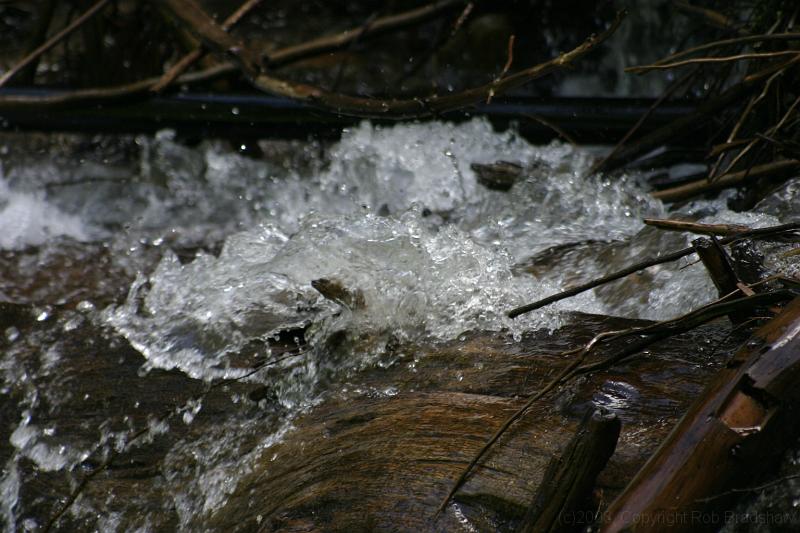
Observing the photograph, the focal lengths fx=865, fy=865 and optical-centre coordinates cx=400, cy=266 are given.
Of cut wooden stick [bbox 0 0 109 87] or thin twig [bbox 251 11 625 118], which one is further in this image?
cut wooden stick [bbox 0 0 109 87]

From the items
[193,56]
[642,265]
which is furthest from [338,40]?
[642,265]

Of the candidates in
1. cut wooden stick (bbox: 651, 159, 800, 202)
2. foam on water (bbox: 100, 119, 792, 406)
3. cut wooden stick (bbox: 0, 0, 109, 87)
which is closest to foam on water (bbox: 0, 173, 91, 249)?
cut wooden stick (bbox: 0, 0, 109, 87)

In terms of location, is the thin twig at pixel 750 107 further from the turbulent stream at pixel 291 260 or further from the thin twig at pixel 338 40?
the thin twig at pixel 338 40

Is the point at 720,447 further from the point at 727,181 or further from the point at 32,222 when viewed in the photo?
the point at 32,222

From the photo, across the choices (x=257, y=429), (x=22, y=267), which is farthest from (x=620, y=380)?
(x=22, y=267)

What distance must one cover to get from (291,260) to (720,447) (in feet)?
4.11

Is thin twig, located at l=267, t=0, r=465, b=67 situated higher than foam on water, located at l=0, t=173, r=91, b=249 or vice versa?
thin twig, located at l=267, t=0, r=465, b=67

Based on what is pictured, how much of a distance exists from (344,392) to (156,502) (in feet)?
1.45

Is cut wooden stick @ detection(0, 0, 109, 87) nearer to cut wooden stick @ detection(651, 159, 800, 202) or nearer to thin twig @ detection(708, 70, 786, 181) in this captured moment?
cut wooden stick @ detection(651, 159, 800, 202)

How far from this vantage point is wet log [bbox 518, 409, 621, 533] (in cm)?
122

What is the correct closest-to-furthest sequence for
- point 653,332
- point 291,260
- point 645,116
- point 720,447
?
point 720,447 < point 653,332 < point 291,260 < point 645,116

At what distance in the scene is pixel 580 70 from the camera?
4.14 metres

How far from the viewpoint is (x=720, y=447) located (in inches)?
47.5

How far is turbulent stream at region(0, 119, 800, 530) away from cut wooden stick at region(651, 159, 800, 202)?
4 cm
